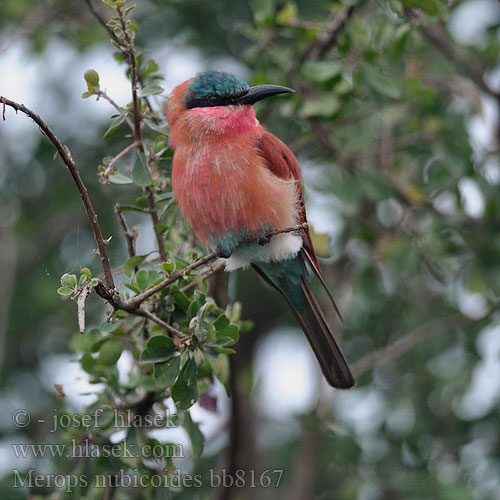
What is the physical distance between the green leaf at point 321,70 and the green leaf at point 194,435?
1.65 metres

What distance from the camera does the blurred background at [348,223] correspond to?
11.9 feet

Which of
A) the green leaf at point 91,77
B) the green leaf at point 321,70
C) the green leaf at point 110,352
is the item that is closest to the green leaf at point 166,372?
the green leaf at point 110,352

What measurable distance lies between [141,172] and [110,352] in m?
0.65

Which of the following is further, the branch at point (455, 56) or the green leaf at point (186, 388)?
the branch at point (455, 56)

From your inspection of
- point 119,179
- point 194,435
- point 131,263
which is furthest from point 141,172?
point 194,435

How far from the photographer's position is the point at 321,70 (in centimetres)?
334

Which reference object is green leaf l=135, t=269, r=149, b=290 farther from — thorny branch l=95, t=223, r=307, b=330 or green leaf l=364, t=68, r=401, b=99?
green leaf l=364, t=68, r=401, b=99

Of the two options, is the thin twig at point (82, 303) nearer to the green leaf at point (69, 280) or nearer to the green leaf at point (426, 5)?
the green leaf at point (69, 280)

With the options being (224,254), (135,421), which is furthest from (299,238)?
(135,421)

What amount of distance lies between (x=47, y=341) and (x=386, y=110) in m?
2.64

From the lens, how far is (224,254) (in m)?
2.98

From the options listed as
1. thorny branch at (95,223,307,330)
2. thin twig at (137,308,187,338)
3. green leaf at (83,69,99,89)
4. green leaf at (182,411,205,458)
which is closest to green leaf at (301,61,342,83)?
green leaf at (83,69,99,89)

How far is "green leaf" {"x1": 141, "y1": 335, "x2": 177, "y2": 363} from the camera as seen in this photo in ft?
7.67

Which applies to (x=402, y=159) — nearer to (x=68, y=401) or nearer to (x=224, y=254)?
(x=224, y=254)
